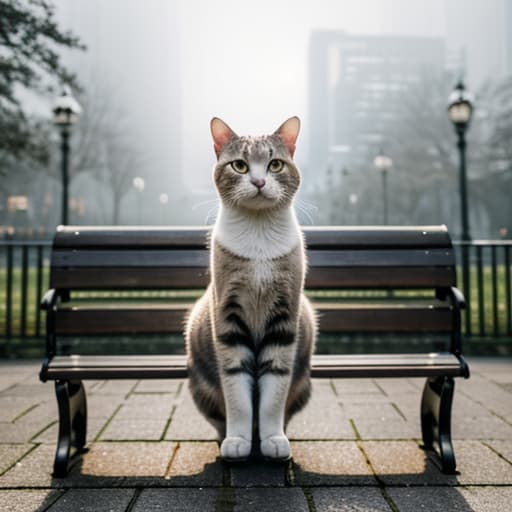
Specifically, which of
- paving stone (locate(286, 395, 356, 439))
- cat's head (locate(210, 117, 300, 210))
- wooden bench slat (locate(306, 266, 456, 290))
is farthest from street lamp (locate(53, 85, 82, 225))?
cat's head (locate(210, 117, 300, 210))

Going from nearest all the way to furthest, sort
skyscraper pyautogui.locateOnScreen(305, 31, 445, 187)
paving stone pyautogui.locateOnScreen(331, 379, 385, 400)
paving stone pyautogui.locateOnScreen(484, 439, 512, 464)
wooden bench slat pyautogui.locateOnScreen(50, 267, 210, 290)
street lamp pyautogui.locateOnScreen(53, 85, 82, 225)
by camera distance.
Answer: paving stone pyautogui.locateOnScreen(484, 439, 512, 464), wooden bench slat pyautogui.locateOnScreen(50, 267, 210, 290), paving stone pyautogui.locateOnScreen(331, 379, 385, 400), street lamp pyautogui.locateOnScreen(53, 85, 82, 225), skyscraper pyautogui.locateOnScreen(305, 31, 445, 187)

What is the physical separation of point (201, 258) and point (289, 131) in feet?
3.07

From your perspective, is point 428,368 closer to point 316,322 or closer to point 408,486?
point 408,486

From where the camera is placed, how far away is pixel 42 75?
969cm

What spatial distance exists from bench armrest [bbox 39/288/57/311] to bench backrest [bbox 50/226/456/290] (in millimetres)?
97

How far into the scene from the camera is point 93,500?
196 cm

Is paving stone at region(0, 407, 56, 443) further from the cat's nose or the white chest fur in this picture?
the cat's nose

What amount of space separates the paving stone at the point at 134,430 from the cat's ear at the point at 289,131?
179 centimetres

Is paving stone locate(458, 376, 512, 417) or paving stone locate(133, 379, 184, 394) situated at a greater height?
paving stone locate(458, 376, 512, 417)

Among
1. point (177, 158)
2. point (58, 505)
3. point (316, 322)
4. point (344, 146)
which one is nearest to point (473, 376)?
point (316, 322)

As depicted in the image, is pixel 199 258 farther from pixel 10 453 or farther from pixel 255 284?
pixel 10 453

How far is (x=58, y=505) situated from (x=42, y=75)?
9.83 meters

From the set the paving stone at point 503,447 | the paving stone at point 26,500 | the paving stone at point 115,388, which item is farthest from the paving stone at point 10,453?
the paving stone at point 503,447

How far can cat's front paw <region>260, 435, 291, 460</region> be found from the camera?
83.0 inches
